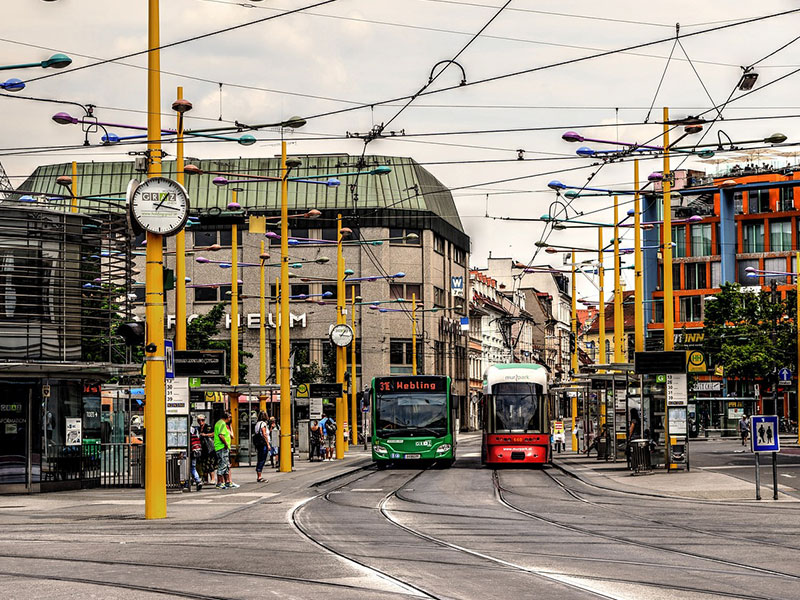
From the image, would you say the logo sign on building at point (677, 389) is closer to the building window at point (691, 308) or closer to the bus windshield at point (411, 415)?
the bus windshield at point (411, 415)

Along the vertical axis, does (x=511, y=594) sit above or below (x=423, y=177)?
below

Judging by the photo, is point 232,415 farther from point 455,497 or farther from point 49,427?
point 455,497

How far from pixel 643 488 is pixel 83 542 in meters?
15.5

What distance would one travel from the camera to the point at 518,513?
76.8 ft

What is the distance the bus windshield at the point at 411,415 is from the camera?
43.6 metres

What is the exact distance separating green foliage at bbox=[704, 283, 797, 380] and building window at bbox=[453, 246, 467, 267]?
32231 millimetres

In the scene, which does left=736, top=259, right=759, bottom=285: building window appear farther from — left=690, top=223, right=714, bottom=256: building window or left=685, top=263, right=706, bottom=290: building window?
left=685, top=263, right=706, bottom=290: building window

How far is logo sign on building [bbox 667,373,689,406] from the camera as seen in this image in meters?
33.5

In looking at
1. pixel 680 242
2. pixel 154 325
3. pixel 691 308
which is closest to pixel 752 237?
pixel 680 242

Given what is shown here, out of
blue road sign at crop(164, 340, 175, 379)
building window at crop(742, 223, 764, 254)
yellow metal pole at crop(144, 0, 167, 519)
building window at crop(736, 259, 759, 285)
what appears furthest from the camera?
building window at crop(736, 259, 759, 285)

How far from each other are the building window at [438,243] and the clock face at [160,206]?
279ft

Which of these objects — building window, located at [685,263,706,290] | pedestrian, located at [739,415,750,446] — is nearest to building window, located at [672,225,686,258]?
building window, located at [685,263,706,290]

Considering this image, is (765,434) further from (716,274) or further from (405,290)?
(716,274)

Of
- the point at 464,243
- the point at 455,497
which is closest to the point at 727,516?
the point at 455,497
